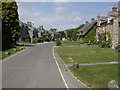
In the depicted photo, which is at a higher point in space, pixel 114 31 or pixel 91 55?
pixel 114 31

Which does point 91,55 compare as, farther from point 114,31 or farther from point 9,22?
point 9,22

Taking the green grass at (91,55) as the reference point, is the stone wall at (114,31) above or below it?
above

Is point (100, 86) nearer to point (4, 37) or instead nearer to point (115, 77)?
point (115, 77)

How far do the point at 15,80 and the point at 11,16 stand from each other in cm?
3513

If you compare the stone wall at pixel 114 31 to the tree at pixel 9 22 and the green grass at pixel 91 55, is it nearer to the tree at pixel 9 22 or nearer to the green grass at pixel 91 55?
the green grass at pixel 91 55

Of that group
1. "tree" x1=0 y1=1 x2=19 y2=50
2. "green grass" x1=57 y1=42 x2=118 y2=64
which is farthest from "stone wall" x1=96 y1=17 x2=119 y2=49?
"tree" x1=0 y1=1 x2=19 y2=50

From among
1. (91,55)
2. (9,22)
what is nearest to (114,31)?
(91,55)

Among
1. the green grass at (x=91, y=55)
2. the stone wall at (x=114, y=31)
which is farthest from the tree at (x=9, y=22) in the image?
the stone wall at (x=114, y=31)

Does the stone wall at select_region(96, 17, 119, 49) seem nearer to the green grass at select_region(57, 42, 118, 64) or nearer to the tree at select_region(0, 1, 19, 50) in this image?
the green grass at select_region(57, 42, 118, 64)

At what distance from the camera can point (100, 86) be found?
1076 cm

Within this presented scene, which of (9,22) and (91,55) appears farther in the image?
(9,22)

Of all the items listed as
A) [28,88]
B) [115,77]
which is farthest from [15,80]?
[115,77]

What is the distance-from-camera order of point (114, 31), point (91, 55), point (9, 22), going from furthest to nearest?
point (9, 22) < point (114, 31) < point (91, 55)

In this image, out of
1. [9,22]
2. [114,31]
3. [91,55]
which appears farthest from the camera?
[9,22]
